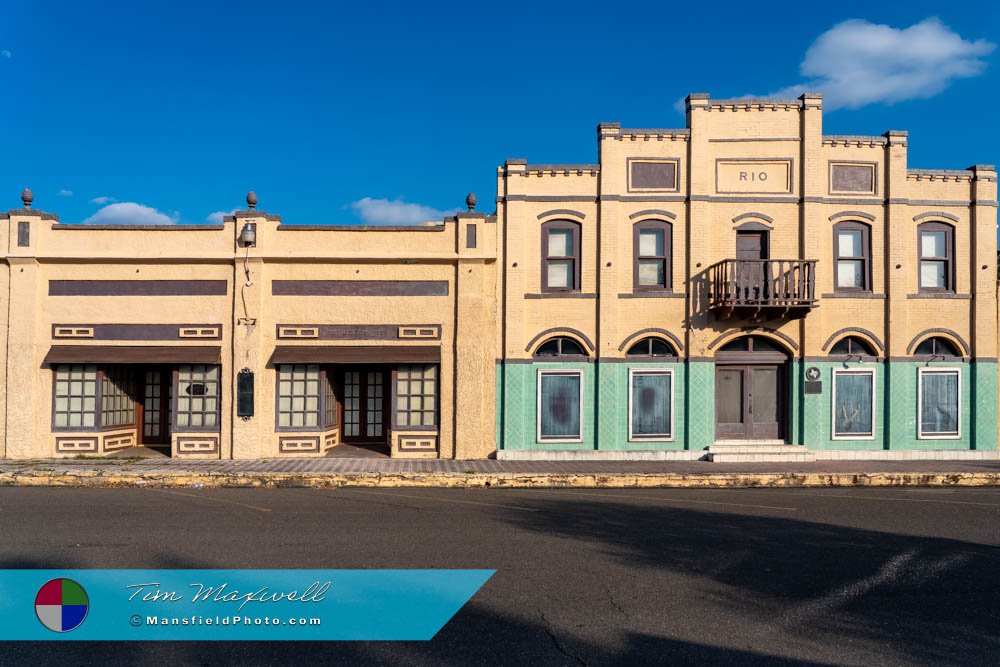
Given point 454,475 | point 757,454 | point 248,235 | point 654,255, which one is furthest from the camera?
point 654,255

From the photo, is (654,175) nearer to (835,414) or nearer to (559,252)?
(559,252)

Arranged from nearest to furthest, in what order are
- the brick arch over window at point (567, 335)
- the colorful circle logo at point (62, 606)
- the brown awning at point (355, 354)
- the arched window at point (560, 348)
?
the colorful circle logo at point (62, 606), the brown awning at point (355, 354), the brick arch over window at point (567, 335), the arched window at point (560, 348)

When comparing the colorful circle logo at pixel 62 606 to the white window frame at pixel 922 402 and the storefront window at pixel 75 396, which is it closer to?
the storefront window at pixel 75 396

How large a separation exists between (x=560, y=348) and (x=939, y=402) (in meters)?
9.14

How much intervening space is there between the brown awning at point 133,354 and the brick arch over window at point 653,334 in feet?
30.4

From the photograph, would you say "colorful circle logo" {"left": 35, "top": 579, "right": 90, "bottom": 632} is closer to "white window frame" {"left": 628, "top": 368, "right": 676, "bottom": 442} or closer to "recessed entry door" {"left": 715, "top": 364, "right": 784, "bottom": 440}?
"white window frame" {"left": 628, "top": 368, "right": 676, "bottom": 442}

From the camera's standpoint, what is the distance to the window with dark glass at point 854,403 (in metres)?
16.0

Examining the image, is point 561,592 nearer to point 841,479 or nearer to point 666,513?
point 666,513

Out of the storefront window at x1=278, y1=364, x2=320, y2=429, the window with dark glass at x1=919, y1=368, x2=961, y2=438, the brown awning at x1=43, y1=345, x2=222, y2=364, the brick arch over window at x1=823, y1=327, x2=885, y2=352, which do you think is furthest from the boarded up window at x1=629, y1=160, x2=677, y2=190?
the brown awning at x1=43, y1=345, x2=222, y2=364

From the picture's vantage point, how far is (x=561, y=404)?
15.9m

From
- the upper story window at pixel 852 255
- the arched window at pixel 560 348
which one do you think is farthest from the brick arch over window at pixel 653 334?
the upper story window at pixel 852 255

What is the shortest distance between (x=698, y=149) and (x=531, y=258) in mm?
4652

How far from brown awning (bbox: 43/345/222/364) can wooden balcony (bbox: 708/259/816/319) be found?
11442 mm

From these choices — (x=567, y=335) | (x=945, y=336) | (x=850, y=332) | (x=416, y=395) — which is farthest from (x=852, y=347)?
(x=416, y=395)
